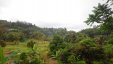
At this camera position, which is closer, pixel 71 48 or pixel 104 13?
pixel 71 48

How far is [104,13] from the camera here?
16047 mm

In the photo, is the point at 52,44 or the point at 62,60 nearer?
the point at 62,60

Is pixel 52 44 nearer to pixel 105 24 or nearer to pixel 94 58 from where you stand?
pixel 105 24

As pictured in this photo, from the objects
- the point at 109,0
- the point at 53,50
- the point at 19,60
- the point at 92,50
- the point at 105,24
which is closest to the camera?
the point at 19,60

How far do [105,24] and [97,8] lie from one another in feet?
4.50

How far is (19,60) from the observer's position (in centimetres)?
1147

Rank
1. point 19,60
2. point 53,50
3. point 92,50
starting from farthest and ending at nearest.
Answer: point 53,50 → point 92,50 → point 19,60

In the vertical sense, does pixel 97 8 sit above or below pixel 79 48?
above

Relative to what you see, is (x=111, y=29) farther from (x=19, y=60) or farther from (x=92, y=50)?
(x=19, y=60)

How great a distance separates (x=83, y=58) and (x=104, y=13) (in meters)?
4.42

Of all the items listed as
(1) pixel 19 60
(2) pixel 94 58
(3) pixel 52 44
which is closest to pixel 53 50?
(3) pixel 52 44

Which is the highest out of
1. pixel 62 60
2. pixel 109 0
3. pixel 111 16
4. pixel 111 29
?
pixel 109 0

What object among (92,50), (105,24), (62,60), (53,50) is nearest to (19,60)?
(62,60)

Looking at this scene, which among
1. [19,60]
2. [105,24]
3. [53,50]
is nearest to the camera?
[19,60]
